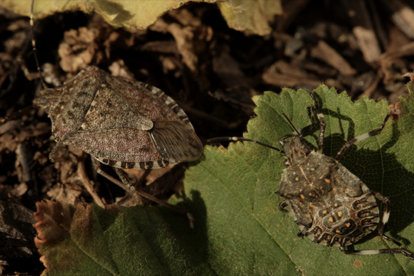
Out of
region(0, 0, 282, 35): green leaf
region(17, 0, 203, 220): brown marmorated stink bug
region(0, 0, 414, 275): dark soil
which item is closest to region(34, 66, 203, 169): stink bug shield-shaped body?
region(17, 0, 203, 220): brown marmorated stink bug

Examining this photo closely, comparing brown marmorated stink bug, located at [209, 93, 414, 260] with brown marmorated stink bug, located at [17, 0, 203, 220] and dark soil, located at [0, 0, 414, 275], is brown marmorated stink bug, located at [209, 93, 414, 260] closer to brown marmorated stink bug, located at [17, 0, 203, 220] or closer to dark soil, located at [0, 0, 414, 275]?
brown marmorated stink bug, located at [17, 0, 203, 220]

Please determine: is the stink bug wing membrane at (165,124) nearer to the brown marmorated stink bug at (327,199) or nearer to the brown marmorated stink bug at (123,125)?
the brown marmorated stink bug at (123,125)

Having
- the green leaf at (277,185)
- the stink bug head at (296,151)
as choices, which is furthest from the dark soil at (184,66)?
the stink bug head at (296,151)

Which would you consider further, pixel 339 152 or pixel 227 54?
pixel 227 54

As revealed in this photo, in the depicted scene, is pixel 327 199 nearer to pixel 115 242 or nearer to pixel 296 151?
pixel 296 151

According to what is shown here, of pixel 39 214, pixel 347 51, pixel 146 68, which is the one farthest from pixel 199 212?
pixel 347 51

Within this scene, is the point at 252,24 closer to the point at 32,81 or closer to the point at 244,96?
the point at 244,96
